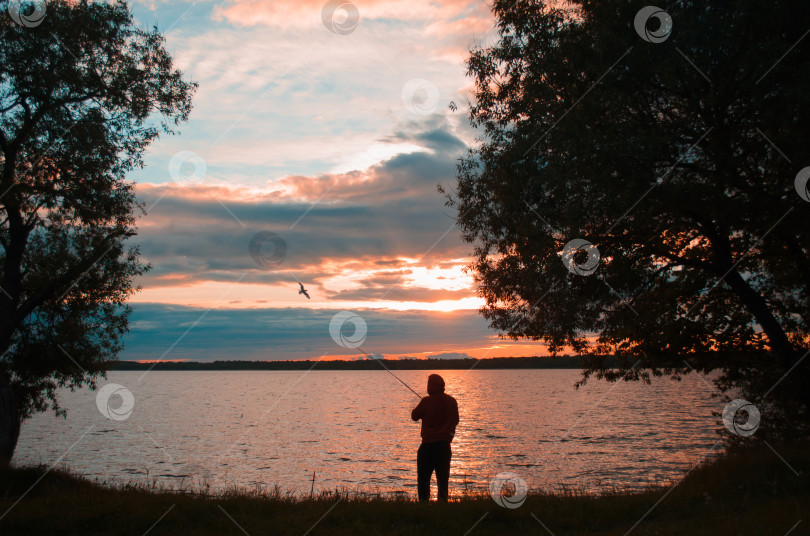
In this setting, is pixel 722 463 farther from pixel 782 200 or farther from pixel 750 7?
pixel 750 7

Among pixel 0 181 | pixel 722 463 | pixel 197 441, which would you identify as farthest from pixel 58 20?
pixel 197 441

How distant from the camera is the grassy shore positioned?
9.09 metres

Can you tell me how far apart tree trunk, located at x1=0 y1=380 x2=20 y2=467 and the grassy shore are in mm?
8368

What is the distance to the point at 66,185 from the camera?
1728 cm

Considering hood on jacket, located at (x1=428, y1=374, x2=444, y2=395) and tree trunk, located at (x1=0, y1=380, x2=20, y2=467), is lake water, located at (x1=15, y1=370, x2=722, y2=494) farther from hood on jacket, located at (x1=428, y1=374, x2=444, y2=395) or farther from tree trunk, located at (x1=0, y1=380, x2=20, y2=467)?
hood on jacket, located at (x1=428, y1=374, x2=444, y2=395)

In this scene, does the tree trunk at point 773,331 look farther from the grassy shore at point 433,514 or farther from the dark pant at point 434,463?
the dark pant at point 434,463

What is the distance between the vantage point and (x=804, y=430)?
15.1 metres

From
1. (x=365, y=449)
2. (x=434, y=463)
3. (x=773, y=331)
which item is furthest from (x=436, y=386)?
(x=365, y=449)

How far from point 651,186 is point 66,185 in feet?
54.0

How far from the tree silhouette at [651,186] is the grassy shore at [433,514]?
459 centimetres

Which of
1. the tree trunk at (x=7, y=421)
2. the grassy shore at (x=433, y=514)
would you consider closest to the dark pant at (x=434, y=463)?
the grassy shore at (x=433, y=514)

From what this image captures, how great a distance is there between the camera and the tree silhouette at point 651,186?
11.4m

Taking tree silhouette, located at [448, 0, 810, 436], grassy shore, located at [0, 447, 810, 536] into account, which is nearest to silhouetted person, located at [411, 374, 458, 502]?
grassy shore, located at [0, 447, 810, 536]

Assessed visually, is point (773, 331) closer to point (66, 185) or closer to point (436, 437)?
point (436, 437)
